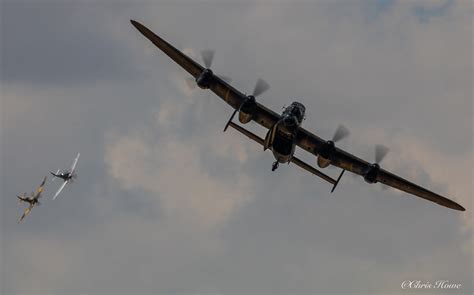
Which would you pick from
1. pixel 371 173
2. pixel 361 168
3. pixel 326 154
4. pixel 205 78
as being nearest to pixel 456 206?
pixel 371 173

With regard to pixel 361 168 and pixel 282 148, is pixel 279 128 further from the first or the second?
pixel 361 168

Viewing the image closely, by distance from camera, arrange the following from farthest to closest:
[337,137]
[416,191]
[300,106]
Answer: [416,191]
[337,137]
[300,106]

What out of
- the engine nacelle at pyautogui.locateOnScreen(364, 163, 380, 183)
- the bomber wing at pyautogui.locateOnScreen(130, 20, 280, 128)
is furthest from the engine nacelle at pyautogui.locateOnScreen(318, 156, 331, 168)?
the bomber wing at pyautogui.locateOnScreen(130, 20, 280, 128)

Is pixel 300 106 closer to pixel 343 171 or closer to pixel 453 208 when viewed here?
pixel 343 171

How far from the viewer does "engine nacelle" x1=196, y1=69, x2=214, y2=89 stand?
143 ft

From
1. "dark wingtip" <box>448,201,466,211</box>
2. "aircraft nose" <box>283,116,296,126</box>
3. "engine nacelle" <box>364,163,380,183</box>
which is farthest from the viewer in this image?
"dark wingtip" <box>448,201,466,211</box>

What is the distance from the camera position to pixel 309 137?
154 feet

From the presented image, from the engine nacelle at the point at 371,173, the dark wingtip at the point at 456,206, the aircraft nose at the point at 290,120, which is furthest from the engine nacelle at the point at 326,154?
the dark wingtip at the point at 456,206

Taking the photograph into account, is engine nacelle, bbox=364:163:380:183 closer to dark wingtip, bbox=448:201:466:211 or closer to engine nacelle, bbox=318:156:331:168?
engine nacelle, bbox=318:156:331:168

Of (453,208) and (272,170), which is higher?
(453,208)

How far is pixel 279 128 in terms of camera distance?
42.4m

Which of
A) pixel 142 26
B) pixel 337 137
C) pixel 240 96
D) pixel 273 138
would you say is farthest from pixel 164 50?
pixel 337 137

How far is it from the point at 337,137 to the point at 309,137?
8.44 feet

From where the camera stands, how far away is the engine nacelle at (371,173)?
4751 cm
